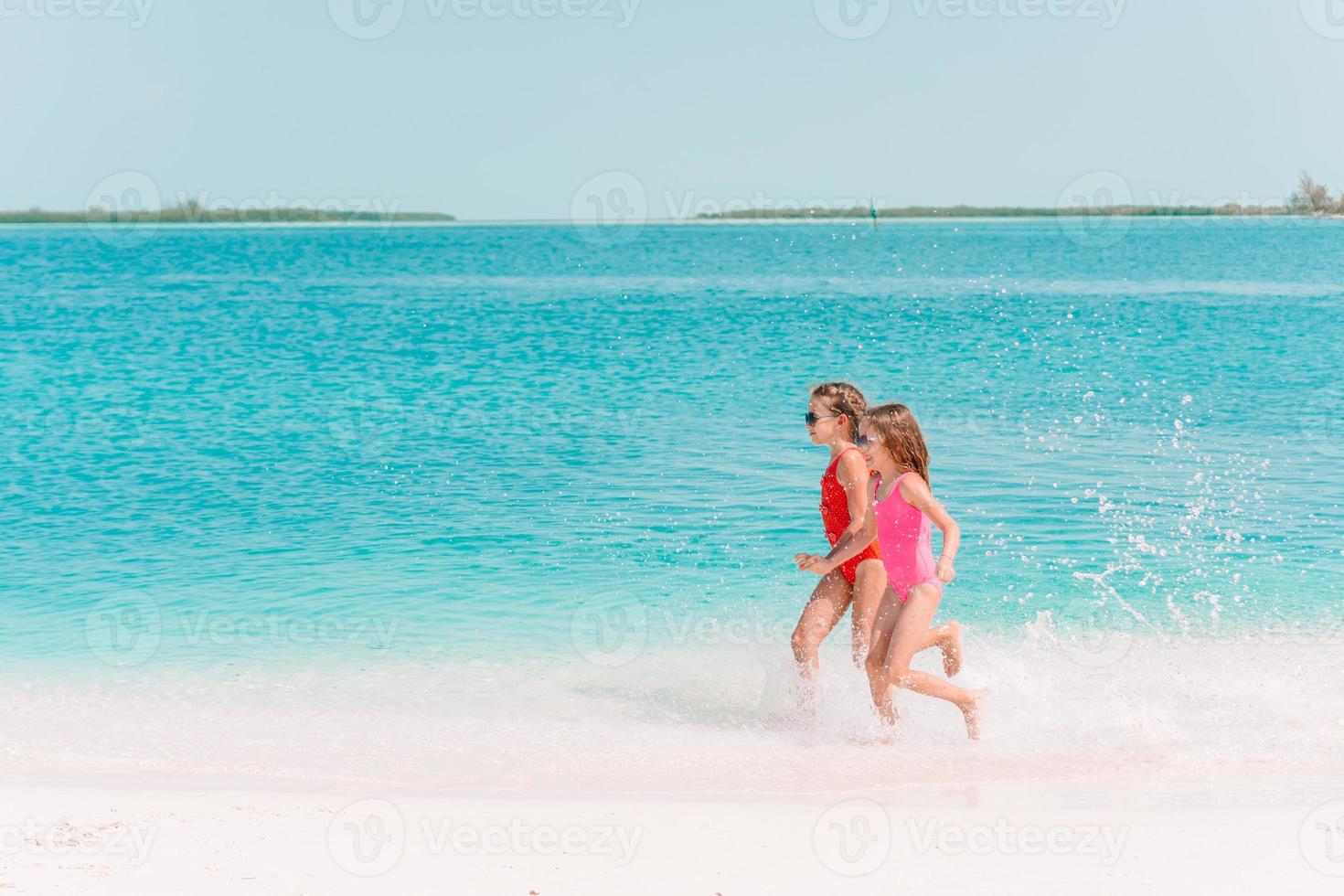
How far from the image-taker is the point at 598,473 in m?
14.8

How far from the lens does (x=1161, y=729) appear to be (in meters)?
6.88

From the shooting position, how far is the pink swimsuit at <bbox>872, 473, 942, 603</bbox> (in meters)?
6.31

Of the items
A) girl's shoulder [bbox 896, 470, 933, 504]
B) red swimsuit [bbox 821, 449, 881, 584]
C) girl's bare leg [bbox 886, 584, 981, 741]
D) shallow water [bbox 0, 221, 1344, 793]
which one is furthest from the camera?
shallow water [bbox 0, 221, 1344, 793]

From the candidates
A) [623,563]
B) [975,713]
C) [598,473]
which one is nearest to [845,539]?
[975,713]

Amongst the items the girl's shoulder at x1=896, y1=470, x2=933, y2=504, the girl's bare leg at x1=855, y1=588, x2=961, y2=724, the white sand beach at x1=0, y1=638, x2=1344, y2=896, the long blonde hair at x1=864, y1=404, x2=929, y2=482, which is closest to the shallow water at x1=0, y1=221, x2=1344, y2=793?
the white sand beach at x1=0, y1=638, x2=1344, y2=896

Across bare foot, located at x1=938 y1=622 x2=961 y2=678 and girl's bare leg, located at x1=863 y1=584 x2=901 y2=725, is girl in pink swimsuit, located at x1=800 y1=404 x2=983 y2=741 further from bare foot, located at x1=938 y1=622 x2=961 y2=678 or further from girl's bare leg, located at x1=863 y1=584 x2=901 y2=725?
bare foot, located at x1=938 y1=622 x2=961 y2=678

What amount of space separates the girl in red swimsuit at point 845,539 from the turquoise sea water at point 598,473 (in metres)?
2.32

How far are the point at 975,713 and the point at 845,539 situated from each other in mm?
1148

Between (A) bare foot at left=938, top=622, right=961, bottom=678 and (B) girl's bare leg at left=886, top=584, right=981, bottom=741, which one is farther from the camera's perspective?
(A) bare foot at left=938, top=622, right=961, bottom=678

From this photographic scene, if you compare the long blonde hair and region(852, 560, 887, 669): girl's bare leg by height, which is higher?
the long blonde hair

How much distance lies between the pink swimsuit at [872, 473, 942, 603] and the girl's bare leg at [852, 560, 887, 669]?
0.14m

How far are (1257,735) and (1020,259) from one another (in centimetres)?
7503

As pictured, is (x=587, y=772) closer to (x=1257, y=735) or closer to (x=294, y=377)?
(x=1257, y=735)

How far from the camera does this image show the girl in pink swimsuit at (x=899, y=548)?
6.23 m
